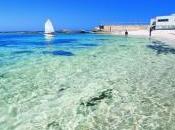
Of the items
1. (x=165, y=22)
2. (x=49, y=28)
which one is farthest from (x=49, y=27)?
(x=165, y=22)

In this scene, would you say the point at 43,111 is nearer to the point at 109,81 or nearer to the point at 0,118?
the point at 0,118

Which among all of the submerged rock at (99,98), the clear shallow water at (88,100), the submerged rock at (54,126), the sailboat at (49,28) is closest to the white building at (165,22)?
the sailboat at (49,28)

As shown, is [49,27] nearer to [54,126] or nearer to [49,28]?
[49,28]

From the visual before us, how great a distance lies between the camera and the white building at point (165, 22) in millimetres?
86562

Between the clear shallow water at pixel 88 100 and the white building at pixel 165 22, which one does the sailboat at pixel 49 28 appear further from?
the clear shallow water at pixel 88 100

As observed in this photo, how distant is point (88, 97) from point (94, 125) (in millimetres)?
3178

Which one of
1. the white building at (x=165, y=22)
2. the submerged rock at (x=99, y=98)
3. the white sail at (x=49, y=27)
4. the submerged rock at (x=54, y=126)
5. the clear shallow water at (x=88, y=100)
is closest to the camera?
the submerged rock at (x=54, y=126)

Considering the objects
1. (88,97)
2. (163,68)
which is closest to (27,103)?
(88,97)

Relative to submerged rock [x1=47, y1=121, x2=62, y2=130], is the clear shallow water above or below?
above

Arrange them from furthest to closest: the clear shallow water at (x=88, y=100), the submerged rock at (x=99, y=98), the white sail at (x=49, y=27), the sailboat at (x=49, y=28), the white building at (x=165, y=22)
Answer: the sailboat at (x=49, y=28)
the white sail at (x=49, y=27)
the white building at (x=165, y=22)
the submerged rock at (x=99, y=98)
the clear shallow water at (x=88, y=100)

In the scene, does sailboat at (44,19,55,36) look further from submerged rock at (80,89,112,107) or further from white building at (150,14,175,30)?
submerged rock at (80,89,112,107)

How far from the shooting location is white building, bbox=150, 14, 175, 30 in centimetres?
8656

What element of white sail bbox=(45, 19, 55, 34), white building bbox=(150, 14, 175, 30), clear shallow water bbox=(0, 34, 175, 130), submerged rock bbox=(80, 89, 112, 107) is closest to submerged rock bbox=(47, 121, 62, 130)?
clear shallow water bbox=(0, 34, 175, 130)

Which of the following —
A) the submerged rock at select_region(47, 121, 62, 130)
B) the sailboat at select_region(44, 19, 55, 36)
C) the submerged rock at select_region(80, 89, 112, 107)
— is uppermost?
the sailboat at select_region(44, 19, 55, 36)
